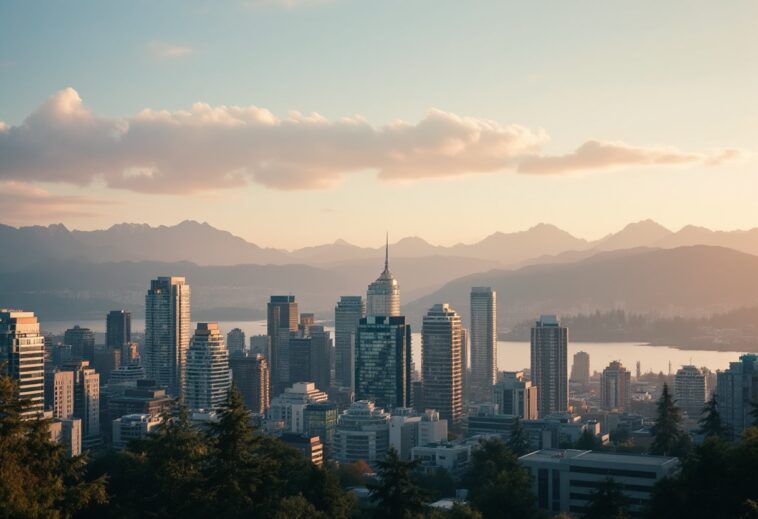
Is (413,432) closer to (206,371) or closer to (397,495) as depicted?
(206,371)

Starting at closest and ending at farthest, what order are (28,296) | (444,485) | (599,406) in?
(444,485)
(599,406)
(28,296)

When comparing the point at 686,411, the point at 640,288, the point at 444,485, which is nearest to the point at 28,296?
the point at 640,288

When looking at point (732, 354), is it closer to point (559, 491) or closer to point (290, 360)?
point (290, 360)

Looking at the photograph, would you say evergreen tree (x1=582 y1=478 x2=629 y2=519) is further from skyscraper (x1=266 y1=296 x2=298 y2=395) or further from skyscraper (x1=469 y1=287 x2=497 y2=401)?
skyscraper (x1=469 y1=287 x2=497 y2=401)

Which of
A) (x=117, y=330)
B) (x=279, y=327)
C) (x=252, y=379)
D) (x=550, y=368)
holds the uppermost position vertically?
(x=279, y=327)

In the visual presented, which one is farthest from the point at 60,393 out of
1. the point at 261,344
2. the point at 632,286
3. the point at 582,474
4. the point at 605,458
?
the point at 632,286

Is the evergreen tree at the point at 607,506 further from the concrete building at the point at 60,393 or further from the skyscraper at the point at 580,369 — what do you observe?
the skyscraper at the point at 580,369
